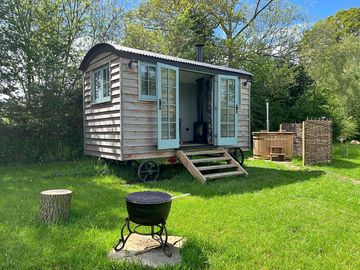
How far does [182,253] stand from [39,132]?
26.3 feet

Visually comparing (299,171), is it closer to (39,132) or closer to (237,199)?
(237,199)

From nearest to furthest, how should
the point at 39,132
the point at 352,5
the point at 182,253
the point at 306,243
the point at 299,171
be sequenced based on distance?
the point at 182,253 → the point at 306,243 → the point at 299,171 → the point at 39,132 → the point at 352,5

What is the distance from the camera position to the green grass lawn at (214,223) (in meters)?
2.70

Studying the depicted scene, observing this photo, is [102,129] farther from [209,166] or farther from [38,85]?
[38,85]

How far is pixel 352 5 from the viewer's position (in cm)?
2969

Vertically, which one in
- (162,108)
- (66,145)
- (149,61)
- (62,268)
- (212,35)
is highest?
(212,35)

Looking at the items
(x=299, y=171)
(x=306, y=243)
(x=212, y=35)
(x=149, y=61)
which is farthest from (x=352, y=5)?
(x=306, y=243)

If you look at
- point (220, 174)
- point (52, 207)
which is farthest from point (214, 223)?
point (220, 174)

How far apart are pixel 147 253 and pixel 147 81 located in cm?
421

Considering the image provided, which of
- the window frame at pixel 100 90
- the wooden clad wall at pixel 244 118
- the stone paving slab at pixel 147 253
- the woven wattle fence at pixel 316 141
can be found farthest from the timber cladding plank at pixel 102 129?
the woven wattle fence at pixel 316 141

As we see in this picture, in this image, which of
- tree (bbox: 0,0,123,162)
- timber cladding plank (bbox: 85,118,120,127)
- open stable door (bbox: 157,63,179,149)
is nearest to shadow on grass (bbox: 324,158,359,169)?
open stable door (bbox: 157,63,179,149)

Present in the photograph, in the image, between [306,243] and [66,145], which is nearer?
[306,243]

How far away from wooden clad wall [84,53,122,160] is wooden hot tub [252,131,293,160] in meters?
5.75

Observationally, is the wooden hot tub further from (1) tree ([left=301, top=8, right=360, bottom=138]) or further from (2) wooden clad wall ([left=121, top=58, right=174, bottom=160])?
(1) tree ([left=301, top=8, right=360, bottom=138])
